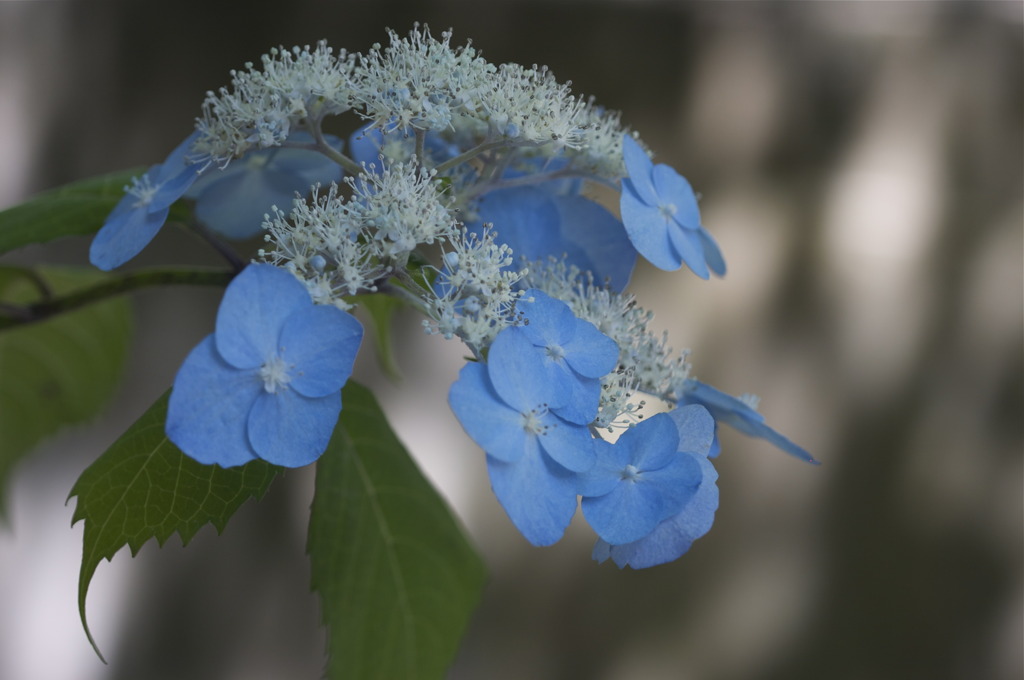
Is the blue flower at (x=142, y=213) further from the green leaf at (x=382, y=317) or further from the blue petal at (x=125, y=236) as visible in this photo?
the green leaf at (x=382, y=317)

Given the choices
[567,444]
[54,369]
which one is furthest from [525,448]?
[54,369]

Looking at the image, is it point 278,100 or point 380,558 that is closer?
point 278,100

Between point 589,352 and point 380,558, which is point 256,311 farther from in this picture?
point 380,558

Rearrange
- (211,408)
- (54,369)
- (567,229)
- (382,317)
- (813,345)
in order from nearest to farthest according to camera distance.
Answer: (211,408) → (567,229) → (382,317) → (54,369) → (813,345)

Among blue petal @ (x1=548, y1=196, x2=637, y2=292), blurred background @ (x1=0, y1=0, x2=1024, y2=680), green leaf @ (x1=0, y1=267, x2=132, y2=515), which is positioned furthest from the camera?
blurred background @ (x1=0, y1=0, x2=1024, y2=680)

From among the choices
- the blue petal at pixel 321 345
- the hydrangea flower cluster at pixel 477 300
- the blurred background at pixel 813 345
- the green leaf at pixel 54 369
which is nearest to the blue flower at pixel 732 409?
the hydrangea flower cluster at pixel 477 300

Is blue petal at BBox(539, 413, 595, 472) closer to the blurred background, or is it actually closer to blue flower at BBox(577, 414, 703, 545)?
blue flower at BBox(577, 414, 703, 545)

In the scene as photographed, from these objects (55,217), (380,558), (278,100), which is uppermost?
(278,100)

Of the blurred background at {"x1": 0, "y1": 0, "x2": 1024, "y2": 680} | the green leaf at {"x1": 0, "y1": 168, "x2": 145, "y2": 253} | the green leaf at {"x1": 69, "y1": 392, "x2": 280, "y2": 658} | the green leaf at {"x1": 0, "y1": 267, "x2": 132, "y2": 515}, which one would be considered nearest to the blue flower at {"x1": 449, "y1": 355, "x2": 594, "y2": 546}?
the green leaf at {"x1": 69, "y1": 392, "x2": 280, "y2": 658}
